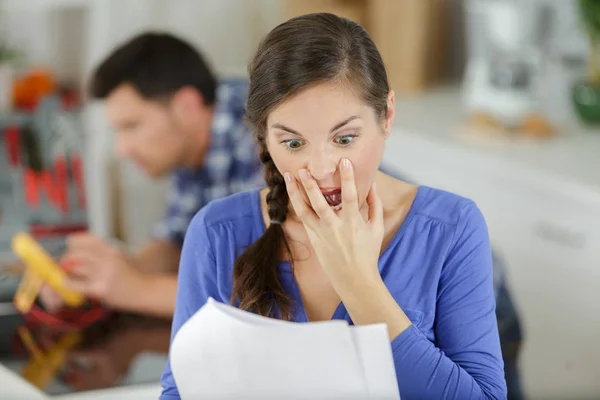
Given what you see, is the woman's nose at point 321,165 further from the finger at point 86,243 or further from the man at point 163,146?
the finger at point 86,243

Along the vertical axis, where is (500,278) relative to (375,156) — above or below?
below

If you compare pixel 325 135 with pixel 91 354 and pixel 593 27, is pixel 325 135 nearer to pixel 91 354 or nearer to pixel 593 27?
pixel 91 354

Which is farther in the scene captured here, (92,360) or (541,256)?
(541,256)

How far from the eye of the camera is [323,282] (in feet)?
2.43

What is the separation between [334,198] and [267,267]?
0.10 metres

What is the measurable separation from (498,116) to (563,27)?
14.6 inches

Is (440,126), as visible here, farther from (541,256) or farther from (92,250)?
(92,250)

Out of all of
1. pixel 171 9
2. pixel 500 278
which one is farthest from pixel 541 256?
pixel 171 9

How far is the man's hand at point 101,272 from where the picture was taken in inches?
54.3

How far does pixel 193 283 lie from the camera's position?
29.7 inches

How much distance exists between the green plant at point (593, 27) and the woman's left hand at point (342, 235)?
1.56 m

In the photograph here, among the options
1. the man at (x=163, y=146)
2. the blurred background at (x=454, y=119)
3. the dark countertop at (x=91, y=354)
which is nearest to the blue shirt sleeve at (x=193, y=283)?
the dark countertop at (x=91, y=354)

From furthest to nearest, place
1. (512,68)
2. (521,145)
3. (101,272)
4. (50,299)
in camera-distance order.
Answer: (512,68) → (521,145) → (101,272) → (50,299)

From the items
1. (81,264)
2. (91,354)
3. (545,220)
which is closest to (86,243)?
(81,264)
